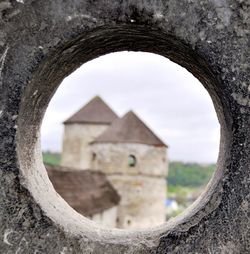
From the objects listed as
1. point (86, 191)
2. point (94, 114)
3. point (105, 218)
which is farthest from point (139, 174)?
point (86, 191)

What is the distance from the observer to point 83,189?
1509cm

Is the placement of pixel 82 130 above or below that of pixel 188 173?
below

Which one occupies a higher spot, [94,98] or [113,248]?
[94,98]

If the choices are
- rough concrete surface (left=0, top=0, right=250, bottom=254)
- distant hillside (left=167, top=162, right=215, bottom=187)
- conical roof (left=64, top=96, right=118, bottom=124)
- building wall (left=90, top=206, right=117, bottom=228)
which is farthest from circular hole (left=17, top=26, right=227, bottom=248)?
distant hillside (left=167, top=162, right=215, bottom=187)

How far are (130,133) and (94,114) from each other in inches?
258

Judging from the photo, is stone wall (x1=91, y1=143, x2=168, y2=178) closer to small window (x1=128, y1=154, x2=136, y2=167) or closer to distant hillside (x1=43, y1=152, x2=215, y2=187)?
small window (x1=128, y1=154, x2=136, y2=167)

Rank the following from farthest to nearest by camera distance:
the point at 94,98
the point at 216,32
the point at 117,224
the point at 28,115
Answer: the point at 94,98 → the point at 117,224 → the point at 28,115 → the point at 216,32

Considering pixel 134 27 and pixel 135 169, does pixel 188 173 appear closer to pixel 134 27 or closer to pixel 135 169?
pixel 135 169

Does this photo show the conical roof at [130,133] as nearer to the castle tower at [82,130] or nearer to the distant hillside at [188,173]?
the castle tower at [82,130]

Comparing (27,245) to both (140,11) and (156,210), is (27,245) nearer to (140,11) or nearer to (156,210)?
(140,11)

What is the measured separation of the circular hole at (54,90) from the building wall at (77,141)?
84.0 ft

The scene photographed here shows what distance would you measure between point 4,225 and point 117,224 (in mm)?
20520

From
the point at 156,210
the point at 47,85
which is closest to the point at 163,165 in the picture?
the point at 156,210

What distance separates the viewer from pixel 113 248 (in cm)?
207
